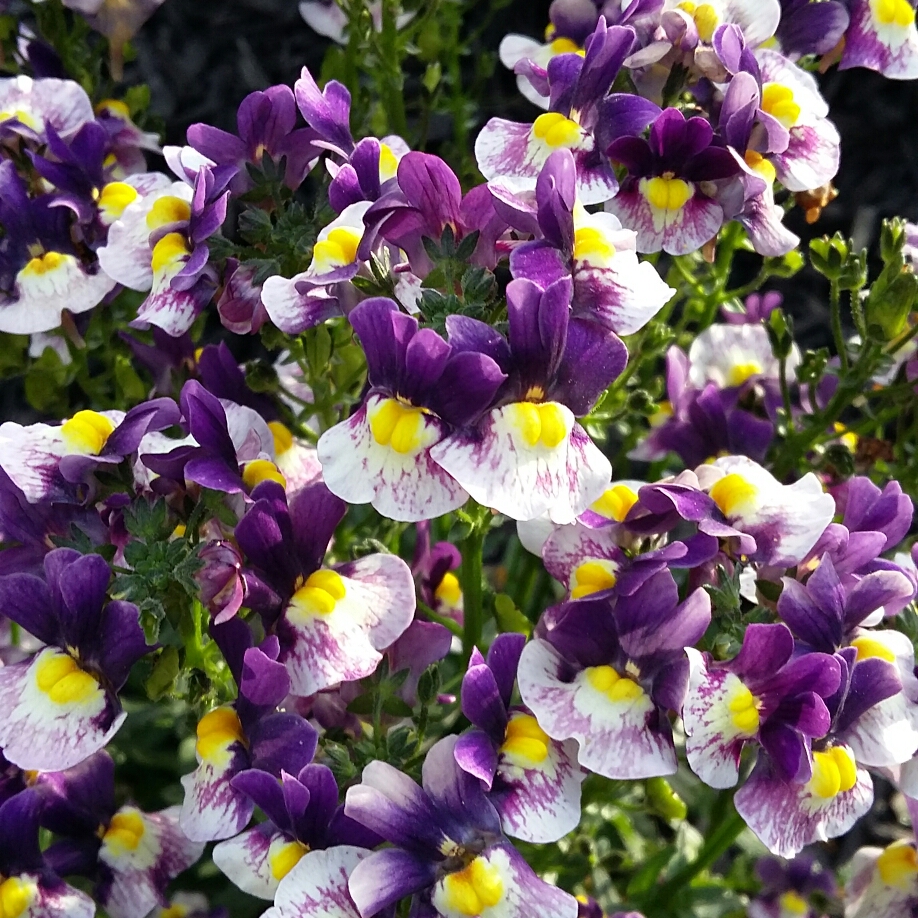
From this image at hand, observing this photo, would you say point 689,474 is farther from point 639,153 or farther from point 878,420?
point 878,420

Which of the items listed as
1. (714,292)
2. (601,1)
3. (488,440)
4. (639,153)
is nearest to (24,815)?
(488,440)

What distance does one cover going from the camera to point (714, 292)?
107cm

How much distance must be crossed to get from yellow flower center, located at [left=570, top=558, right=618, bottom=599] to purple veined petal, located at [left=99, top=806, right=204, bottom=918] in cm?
34

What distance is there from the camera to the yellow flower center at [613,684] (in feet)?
2.29

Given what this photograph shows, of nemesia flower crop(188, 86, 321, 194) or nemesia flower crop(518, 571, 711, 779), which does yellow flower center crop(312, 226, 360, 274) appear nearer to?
nemesia flower crop(188, 86, 321, 194)

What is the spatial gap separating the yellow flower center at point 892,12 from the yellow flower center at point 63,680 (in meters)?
0.83

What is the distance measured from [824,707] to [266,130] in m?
0.57

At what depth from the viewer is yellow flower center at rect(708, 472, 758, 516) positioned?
75cm

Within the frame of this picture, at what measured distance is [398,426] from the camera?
2.12ft

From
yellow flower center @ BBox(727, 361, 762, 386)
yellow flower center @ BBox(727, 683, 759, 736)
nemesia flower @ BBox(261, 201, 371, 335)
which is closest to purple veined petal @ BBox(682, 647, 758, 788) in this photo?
yellow flower center @ BBox(727, 683, 759, 736)

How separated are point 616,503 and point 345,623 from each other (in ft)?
0.69

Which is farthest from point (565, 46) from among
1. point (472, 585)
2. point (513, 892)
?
point (513, 892)

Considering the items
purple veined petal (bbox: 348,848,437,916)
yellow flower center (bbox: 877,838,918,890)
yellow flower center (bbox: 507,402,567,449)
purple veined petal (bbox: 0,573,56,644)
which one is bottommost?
yellow flower center (bbox: 877,838,918,890)

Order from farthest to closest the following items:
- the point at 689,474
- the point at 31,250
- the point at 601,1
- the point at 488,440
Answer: the point at 601,1 → the point at 31,250 → the point at 689,474 → the point at 488,440
